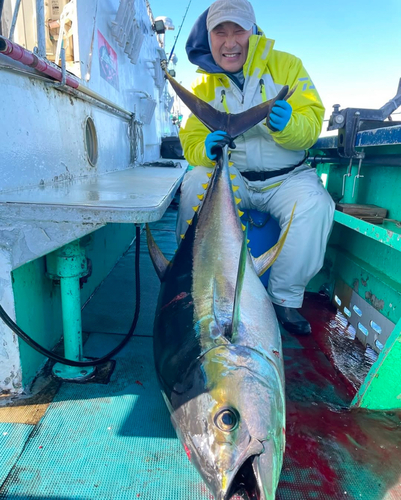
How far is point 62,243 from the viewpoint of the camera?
1355 millimetres

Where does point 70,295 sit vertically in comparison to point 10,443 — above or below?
above

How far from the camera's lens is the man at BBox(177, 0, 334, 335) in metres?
2.04

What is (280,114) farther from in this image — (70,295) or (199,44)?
(70,295)

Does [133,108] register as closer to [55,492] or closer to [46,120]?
[46,120]

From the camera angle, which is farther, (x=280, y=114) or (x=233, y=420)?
(x=280, y=114)

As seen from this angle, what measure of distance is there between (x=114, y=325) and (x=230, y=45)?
1934 mm

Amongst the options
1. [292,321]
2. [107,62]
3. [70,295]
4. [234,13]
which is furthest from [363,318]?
[107,62]

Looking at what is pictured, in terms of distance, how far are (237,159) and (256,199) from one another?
0.31 metres

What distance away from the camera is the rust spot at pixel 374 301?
79.0 inches

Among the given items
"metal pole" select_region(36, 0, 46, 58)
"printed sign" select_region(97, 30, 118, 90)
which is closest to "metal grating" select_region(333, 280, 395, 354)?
"metal pole" select_region(36, 0, 46, 58)

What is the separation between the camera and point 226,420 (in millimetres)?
887

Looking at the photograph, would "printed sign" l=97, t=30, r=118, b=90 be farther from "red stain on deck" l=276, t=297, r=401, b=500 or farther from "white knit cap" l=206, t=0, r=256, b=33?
"red stain on deck" l=276, t=297, r=401, b=500

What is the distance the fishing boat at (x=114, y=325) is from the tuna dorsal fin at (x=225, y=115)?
0.54 meters

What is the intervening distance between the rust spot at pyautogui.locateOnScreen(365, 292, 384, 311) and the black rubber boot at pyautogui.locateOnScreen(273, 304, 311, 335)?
0.40 meters
